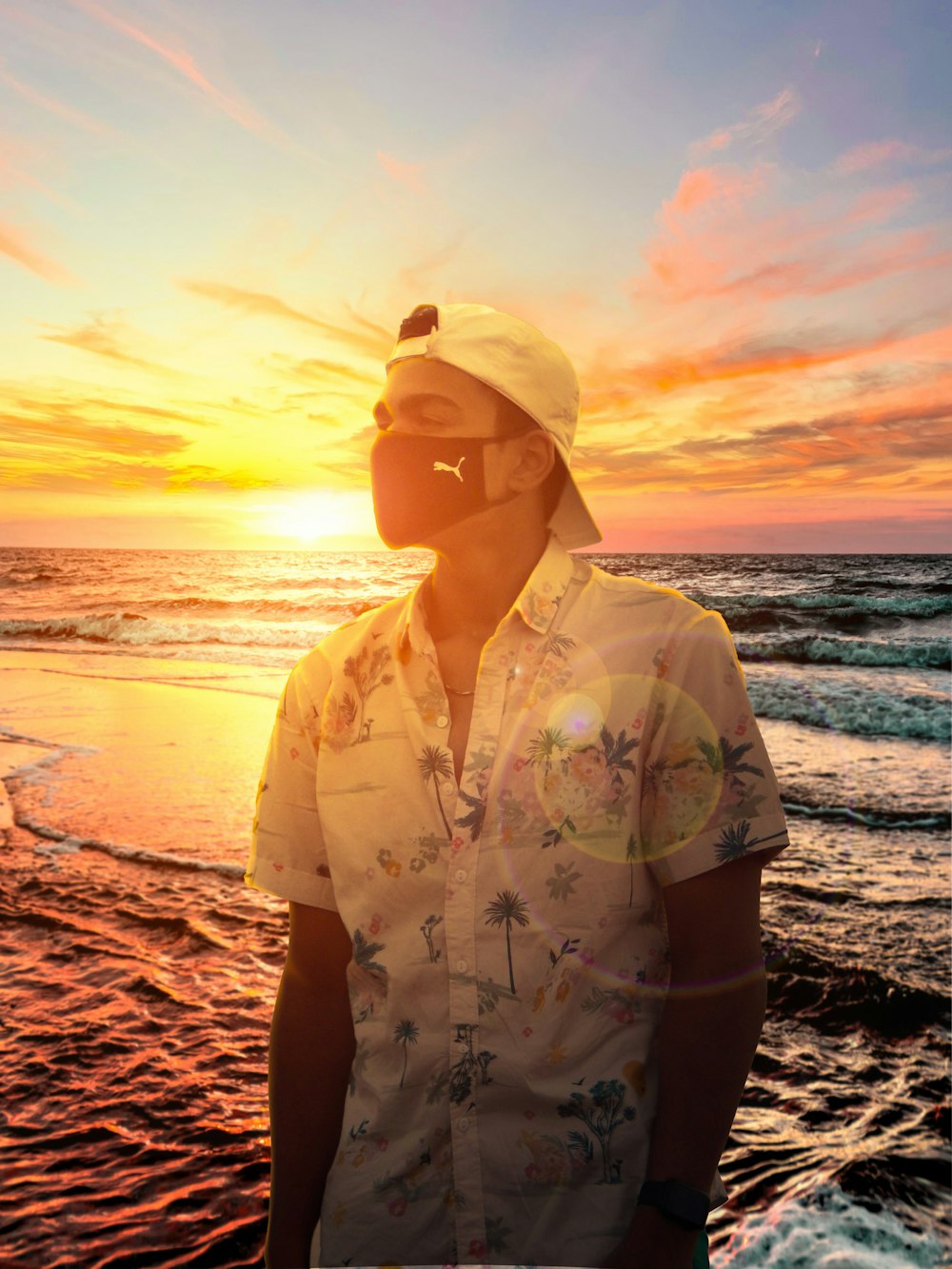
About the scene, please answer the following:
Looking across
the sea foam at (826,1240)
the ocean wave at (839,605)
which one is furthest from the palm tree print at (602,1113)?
the ocean wave at (839,605)

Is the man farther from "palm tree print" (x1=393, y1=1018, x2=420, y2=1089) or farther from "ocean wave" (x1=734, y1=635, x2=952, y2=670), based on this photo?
"ocean wave" (x1=734, y1=635, x2=952, y2=670)

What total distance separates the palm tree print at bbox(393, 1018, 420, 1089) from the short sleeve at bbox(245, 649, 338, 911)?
278 millimetres

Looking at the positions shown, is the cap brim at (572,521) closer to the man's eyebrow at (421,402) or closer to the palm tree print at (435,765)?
the man's eyebrow at (421,402)

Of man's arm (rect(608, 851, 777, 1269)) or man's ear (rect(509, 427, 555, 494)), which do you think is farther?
man's ear (rect(509, 427, 555, 494))

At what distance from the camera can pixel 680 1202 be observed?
1.29 m

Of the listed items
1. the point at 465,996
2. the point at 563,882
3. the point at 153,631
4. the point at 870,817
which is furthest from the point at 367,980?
the point at 153,631

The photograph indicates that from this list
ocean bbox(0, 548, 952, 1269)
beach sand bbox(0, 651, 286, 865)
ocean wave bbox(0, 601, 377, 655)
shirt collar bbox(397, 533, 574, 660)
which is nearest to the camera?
shirt collar bbox(397, 533, 574, 660)

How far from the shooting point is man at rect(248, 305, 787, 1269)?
1.35 meters

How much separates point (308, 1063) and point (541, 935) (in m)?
Answer: 0.63

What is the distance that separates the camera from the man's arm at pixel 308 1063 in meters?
1.56

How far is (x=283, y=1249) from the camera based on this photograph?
1.52 m

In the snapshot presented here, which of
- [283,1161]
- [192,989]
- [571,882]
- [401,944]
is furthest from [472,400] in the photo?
[192,989]

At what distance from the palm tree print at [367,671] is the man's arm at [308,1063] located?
450 mm

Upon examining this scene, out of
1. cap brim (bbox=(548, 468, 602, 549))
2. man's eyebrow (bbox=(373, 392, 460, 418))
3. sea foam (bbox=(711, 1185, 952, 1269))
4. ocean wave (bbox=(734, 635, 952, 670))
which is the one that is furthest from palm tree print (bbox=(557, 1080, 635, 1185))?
ocean wave (bbox=(734, 635, 952, 670))
